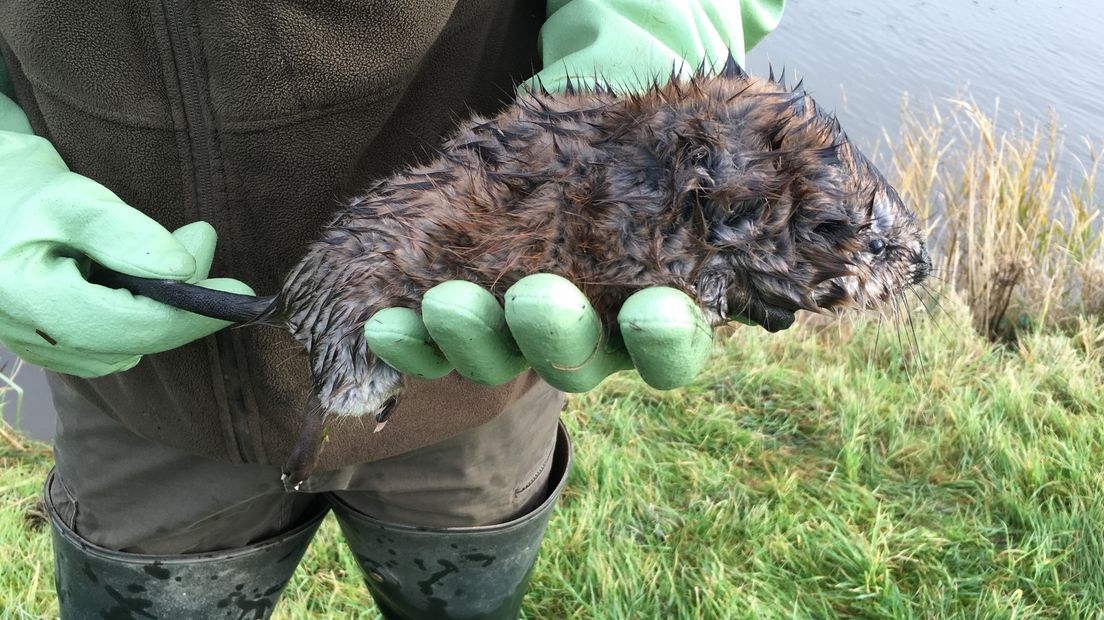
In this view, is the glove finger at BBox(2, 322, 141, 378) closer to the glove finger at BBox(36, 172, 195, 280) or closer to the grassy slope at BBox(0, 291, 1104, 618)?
the glove finger at BBox(36, 172, 195, 280)

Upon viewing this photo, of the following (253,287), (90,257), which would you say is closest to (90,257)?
(90,257)

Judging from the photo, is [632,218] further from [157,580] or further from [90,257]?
[157,580]

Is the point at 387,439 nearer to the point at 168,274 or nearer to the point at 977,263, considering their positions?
the point at 168,274

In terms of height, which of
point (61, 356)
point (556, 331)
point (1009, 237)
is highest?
point (556, 331)

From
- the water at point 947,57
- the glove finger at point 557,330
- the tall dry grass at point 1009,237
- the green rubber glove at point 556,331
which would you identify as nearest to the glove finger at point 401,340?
the green rubber glove at point 556,331

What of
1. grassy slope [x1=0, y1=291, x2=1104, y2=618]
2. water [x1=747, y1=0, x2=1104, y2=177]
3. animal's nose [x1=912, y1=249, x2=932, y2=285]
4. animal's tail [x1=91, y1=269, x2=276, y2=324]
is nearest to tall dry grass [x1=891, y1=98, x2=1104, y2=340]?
grassy slope [x1=0, y1=291, x2=1104, y2=618]
